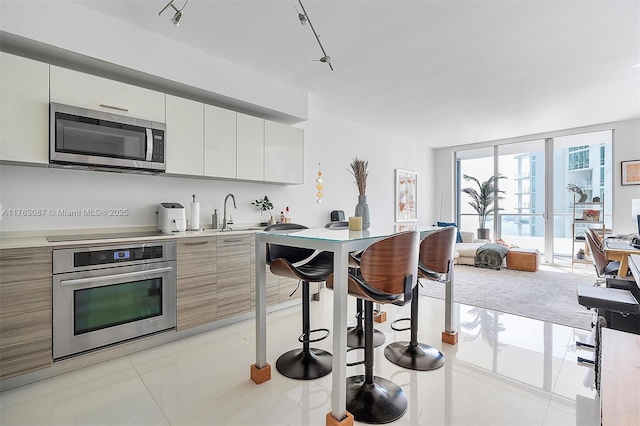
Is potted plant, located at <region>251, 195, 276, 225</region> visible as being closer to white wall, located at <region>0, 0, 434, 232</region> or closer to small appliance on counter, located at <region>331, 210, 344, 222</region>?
white wall, located at <region>0, 0, 434, 232</region>

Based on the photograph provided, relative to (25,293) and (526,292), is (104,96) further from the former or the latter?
(526,292)

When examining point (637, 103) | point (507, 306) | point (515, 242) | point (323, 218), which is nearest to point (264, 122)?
point (323, 218)

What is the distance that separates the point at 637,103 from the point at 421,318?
188 inches

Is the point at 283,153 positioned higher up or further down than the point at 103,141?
higher up

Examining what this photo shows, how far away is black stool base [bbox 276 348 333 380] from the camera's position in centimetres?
212

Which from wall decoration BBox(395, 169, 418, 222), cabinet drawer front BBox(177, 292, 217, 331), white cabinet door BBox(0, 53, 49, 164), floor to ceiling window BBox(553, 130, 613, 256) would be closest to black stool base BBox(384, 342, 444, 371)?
cabinet drawer front BBox(177, 292, 217, 331)

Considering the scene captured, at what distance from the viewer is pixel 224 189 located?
3.65m

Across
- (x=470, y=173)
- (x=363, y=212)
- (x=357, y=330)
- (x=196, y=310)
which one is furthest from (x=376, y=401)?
(x=470, y=173)

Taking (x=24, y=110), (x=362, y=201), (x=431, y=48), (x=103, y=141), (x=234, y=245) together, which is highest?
(x=431, y=48)

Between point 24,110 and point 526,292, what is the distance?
5.67 metres

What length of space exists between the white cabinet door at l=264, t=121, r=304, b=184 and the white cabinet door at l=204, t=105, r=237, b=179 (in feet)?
1.48

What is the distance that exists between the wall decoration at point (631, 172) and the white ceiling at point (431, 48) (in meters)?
1.13

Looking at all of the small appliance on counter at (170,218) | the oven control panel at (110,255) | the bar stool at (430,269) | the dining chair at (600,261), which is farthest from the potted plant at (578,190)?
the oven control panel at (110,255)

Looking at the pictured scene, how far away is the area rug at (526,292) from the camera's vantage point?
3.34 m
